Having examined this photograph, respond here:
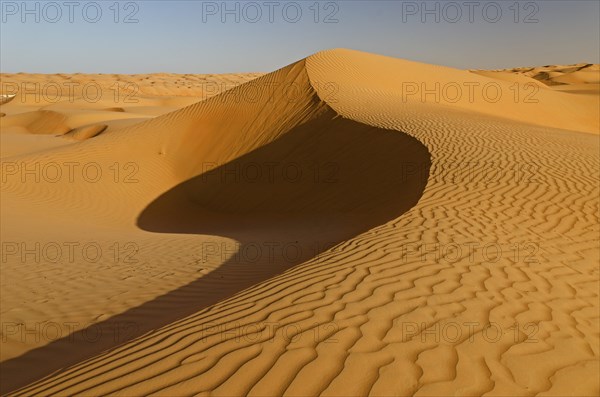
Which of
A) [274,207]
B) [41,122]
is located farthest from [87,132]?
[274,207]

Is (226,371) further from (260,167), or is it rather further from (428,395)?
(260,167)

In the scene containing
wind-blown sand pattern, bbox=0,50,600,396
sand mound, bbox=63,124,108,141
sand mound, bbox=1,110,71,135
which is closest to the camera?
wind-blown sand pattern, bbox=0,50,600,396

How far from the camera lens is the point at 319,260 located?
5402 mm

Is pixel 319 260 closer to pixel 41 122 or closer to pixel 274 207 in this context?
pixel 274 207

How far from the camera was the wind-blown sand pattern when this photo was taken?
2996 millimetres

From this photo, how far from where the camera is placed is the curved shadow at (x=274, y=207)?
199 inches

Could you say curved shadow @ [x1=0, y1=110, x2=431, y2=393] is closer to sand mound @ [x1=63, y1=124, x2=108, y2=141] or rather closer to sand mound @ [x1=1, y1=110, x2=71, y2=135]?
sand mound @ [x1=63, y1=124, x2=108, y2=141]

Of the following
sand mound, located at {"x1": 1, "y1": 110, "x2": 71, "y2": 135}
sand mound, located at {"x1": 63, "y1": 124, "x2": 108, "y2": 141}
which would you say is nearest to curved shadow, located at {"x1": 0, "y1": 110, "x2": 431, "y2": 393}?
sand mound, located at {"x1": 63, "y1": 124, "x2": 108, "y2": 141}

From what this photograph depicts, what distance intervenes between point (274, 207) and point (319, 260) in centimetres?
637

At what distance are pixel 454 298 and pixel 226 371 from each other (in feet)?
6.95

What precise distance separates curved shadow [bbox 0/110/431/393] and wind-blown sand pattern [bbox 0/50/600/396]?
0.05 meters

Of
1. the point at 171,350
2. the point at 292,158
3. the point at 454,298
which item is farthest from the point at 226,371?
the point at 292,158

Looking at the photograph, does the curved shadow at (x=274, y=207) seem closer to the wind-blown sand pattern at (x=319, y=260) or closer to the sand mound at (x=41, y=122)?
the wind-blown sand pattern at (x=319, y=260)

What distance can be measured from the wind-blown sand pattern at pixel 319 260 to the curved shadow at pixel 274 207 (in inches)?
1.9
